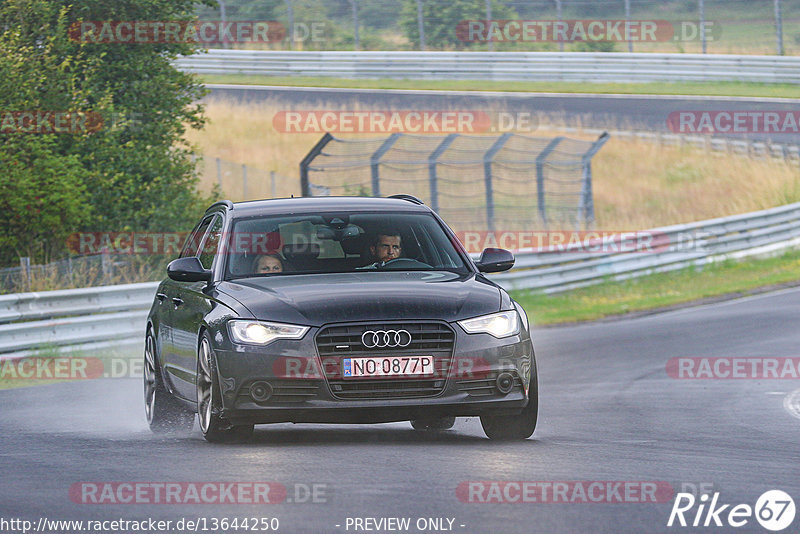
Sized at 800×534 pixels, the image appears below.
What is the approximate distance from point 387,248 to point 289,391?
1674 millimetres

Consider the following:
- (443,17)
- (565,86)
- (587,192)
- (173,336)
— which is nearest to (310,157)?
(587,192)

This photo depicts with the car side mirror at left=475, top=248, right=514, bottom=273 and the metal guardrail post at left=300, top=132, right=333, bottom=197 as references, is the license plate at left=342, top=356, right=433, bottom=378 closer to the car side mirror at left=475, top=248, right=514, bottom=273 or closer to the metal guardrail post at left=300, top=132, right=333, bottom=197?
the car side mirror at left=475, top=248, right=514, bottom=273

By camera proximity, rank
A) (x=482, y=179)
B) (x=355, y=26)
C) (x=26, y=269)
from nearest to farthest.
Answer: (x=26, y=269) < (x=482, y=179) < (x=355, y=26)

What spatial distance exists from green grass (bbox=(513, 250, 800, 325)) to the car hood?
1227 cm

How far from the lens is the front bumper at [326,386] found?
838 cm

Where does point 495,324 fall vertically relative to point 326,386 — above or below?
above

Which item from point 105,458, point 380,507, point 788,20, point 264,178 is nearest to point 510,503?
point 380,507

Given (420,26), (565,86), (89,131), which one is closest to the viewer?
(89,131)

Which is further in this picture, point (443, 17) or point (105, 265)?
point (443, 17)

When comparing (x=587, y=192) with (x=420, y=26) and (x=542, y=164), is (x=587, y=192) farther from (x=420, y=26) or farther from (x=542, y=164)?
(x=420, y=26)

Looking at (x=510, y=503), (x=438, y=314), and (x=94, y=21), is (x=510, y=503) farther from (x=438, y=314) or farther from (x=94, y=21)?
(x=94, y=21)

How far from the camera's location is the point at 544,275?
23500 millimetres

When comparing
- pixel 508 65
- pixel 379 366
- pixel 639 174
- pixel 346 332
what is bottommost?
pixel 639 174

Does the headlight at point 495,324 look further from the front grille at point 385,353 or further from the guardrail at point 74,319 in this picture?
the guardrail at point 74,319
